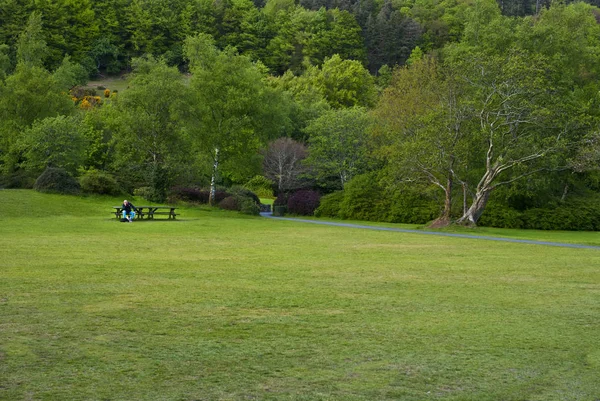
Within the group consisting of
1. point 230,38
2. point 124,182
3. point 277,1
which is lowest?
point 124,182

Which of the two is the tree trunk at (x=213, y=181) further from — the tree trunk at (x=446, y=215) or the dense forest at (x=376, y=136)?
the tree trunk at (x=446, y=215)

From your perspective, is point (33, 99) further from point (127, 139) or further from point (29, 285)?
point (29, 285)

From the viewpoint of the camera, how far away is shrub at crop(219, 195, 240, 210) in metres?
47.3

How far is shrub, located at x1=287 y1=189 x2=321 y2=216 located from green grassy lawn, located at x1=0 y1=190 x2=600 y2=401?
32.7 meters

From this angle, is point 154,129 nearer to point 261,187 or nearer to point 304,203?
point 304,203

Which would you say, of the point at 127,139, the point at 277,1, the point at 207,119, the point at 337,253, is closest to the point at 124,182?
the point at 127,139

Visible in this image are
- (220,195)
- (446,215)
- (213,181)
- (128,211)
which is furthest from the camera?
(220,195)

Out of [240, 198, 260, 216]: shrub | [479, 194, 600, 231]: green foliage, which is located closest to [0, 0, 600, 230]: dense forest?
[479, 194, 600, 231]: green foliage

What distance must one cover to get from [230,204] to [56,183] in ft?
40.1

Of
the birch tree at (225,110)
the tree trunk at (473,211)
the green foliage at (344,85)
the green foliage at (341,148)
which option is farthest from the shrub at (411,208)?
the green foliage at (344,85)

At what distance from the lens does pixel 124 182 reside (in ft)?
159

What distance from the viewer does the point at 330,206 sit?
50.4m

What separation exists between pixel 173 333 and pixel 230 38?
4997 inches

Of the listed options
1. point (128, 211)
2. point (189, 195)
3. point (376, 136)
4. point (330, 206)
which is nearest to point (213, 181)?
point (189, 195)
